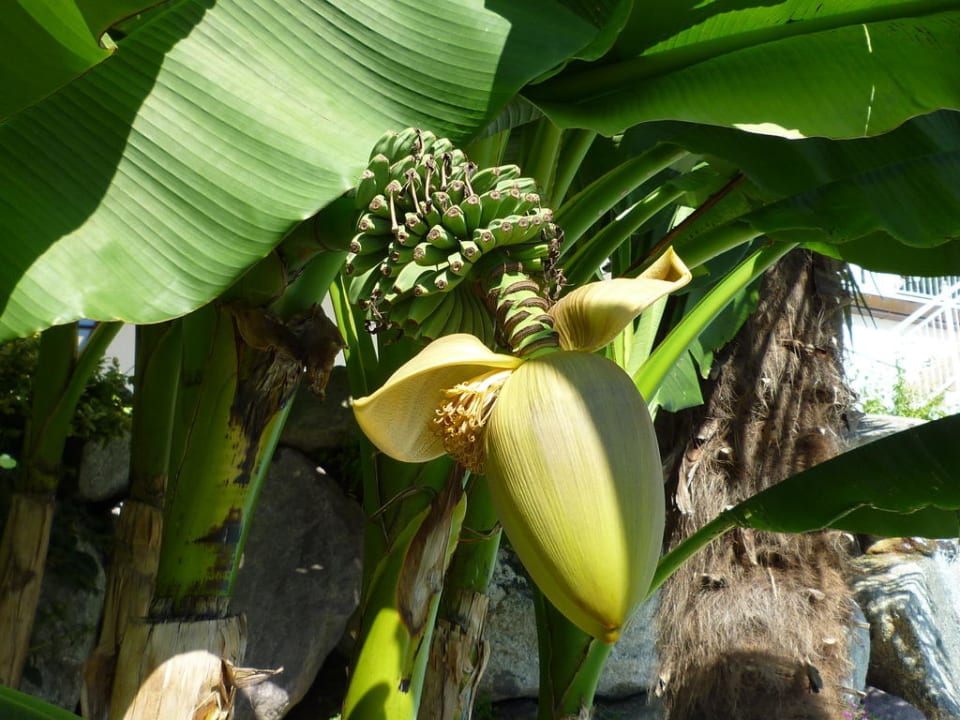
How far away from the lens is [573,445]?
46 cm

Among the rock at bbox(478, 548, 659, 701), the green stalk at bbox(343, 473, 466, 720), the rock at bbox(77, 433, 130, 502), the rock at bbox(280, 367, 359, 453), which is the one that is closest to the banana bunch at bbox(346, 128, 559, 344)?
the green stalk at bbox(343, 473, 466, 720)

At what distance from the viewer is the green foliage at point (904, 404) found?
554 cm

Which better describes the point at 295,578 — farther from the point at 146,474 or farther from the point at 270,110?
the point at 270,110

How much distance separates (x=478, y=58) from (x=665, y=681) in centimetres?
235

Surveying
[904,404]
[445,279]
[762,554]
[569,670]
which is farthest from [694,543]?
[904,404]

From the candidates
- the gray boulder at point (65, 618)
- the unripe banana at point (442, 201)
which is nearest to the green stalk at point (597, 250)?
the unripe banana at point (442, 201)

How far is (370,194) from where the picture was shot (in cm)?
60

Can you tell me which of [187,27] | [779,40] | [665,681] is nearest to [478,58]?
[187,27]

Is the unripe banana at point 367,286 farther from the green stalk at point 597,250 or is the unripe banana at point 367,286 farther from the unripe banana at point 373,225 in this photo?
the green stalk at point 597,250

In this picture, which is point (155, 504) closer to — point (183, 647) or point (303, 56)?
point (183, 647)

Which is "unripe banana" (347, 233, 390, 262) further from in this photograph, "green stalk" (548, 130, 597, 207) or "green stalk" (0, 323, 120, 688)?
"green stalk" (0, 323, 120, 688)

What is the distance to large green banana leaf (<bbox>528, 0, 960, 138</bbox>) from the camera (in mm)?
894

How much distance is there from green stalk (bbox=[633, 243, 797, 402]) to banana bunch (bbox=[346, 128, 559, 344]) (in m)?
0.82

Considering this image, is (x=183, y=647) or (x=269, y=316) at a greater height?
(x=269, y=316)
